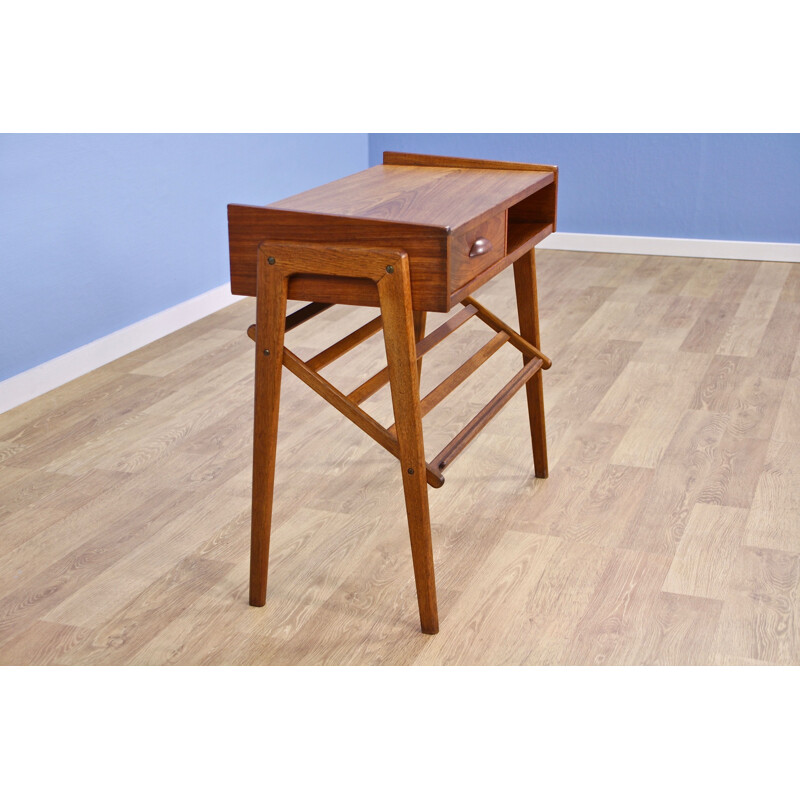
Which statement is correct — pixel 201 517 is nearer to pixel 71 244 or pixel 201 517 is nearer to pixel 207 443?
pixel 207 443

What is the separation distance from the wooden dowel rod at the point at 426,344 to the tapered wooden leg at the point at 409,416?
152 millimetres

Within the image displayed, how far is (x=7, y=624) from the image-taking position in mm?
1948

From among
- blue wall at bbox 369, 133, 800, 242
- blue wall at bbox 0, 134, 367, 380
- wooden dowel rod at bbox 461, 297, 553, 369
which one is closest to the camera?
wooden dowel rod at bbox 461, 297, 553, 369

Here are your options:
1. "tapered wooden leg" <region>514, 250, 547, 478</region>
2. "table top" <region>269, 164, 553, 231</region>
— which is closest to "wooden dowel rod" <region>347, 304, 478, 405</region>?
"tapered wooden leg" <region>514, 250, 547, 478</region>

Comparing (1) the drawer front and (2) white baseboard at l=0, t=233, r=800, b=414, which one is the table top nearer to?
(1) the drawer front

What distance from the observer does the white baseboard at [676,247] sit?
16.0 ft

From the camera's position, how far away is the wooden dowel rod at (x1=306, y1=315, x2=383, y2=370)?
195 cm

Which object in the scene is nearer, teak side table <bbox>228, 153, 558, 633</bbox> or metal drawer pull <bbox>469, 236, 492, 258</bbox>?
teak side table <bbox>228, 153, 558, 633</bbox>

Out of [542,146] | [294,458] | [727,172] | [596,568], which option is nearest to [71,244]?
[294,458]

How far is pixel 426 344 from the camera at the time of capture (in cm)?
197

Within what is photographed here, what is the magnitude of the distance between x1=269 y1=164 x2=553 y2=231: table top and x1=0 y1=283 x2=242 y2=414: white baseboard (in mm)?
1467

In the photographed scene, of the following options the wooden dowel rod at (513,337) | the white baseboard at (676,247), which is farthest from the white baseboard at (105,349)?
the white baseboard at (676,247)

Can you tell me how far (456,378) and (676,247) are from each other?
3.22 metres

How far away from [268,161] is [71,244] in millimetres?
1412
